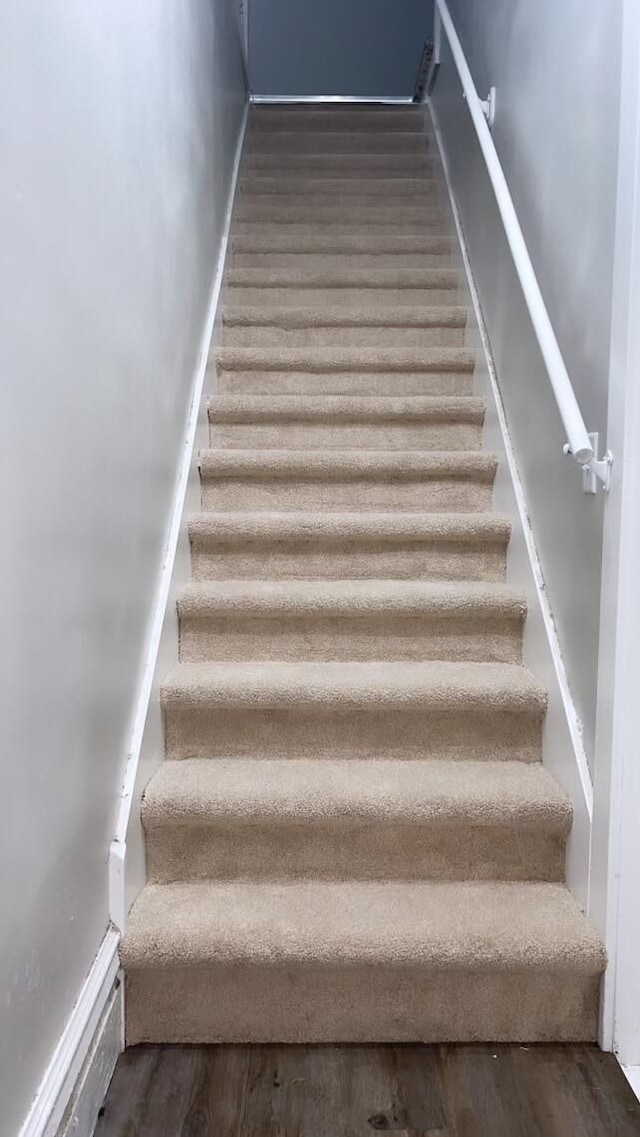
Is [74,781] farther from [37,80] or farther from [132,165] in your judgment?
[132,165]

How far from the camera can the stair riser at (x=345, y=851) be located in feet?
5.11

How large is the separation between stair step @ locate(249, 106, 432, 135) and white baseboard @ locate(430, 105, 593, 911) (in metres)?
2.43

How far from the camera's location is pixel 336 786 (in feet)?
5.24

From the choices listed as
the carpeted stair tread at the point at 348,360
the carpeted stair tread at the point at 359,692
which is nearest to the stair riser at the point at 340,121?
the carpeted stair tread at the point at 348,360

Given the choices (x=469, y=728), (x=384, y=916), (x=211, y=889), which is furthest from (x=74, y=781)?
(x=469, y=728)

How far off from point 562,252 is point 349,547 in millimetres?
892

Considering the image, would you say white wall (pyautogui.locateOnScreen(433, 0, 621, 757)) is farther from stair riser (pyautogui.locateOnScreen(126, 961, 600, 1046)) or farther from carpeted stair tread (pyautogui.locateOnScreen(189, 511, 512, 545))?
stair riser (pyautogui.locateOnScreen(126, 961, 600, 1046))

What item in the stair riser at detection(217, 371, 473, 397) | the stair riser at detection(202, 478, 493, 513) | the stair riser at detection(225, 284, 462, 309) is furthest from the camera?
the stair riser at detection(225, 284, 462, 309)

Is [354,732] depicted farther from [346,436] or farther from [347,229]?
[347,229]

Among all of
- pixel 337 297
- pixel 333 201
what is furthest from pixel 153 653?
pixel 333 201

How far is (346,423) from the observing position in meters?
2.56

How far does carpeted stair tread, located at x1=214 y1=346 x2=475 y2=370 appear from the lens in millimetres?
2711

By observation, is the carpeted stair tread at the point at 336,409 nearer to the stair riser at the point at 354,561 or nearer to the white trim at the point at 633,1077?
the stair riser at the point at 354,561

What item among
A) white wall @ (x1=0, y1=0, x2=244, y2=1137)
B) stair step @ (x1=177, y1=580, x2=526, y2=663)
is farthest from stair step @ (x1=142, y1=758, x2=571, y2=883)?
stair step @ (x1=177, y1=580, x2=526, y2=663)
